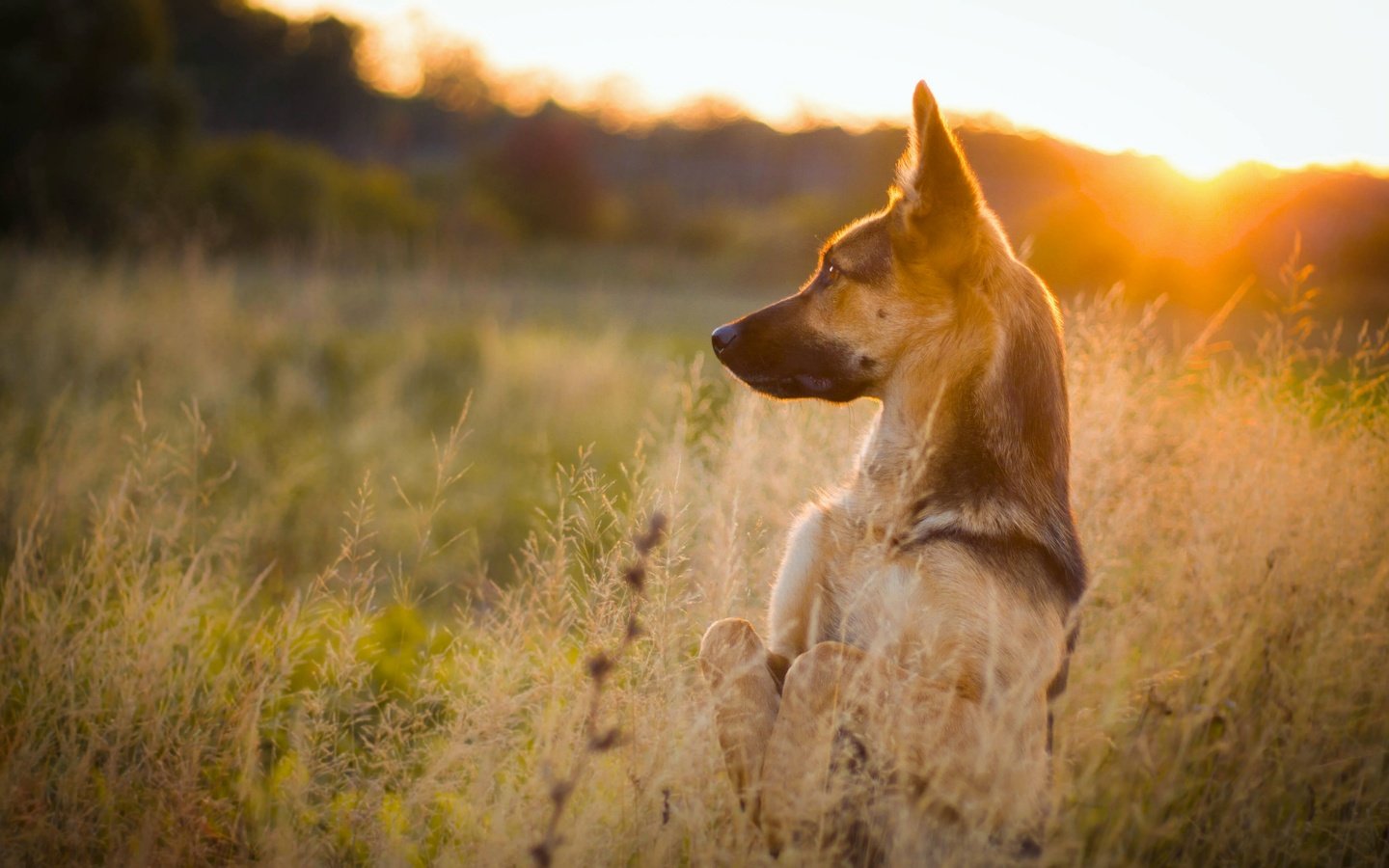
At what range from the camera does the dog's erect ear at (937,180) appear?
2746 mm

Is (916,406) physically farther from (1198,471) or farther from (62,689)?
(62,689)

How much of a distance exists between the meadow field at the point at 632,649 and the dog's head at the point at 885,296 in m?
0.57

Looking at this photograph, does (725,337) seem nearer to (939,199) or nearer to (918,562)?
(939,199)

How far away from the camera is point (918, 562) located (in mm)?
2400

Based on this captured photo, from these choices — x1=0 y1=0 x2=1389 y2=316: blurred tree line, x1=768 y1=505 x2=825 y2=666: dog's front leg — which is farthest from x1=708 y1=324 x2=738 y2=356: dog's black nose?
x1=0 y1=0 x2=1389 y2=316: blurred tree line

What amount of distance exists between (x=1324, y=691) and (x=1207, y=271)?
4445 mm

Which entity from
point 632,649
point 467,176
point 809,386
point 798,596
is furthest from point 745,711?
point 467,176

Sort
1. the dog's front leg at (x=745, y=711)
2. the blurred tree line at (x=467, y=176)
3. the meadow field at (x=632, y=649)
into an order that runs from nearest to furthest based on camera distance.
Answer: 1. the dog's front leg at (x=745, y=711)
2. the meadow field at (x=632, y=649)
3. the blurred tree line at (x=467, y=176)

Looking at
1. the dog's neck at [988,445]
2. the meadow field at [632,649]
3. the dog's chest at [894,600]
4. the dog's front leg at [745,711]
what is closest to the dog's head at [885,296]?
the dog's neck at [988,445]

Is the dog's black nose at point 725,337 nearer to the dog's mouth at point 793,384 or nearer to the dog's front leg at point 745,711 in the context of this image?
the dog's mouth at point 793,384

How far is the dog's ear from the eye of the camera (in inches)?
109

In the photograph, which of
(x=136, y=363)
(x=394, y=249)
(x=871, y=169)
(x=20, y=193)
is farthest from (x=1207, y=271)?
(x=20, y=193)

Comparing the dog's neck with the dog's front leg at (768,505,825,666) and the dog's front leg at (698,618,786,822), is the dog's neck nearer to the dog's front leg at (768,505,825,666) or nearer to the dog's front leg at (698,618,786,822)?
the dog's front leg at (768,505,825,666)

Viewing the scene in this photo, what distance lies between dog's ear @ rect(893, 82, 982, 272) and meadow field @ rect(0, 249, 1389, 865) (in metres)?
1.12
